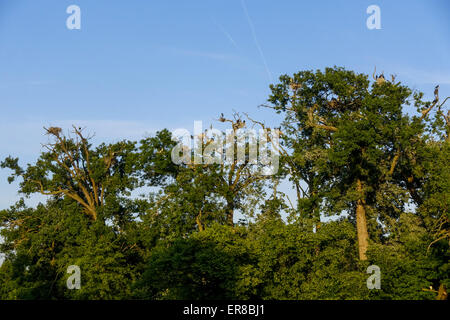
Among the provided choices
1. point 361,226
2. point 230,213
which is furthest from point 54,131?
point 361,226

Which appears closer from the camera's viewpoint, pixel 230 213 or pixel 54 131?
pixel 230 213

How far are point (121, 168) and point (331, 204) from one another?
15.6 metres

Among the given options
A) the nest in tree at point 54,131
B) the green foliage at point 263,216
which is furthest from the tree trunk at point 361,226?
the nest in tree at point 54,131

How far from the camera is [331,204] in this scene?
103 feet

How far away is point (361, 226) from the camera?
29062 millimetres

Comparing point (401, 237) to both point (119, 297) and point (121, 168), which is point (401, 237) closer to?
point (119, 297)

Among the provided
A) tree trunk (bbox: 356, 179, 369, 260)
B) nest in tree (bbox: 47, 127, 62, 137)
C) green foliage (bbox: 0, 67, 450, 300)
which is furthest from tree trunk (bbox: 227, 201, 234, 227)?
nest in tree (bbox: 47, 127, 62, 137)

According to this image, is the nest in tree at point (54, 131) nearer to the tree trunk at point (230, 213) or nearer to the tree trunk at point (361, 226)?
the tree trunk at point (230, 213)

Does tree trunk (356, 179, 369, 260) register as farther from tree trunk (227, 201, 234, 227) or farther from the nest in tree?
the nest in tree

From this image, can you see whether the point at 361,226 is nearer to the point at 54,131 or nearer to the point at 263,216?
the point at 263,216

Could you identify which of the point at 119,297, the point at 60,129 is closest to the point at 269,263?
the point at 119,297

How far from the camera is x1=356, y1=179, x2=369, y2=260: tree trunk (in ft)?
93.7

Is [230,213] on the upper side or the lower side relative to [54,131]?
lower
